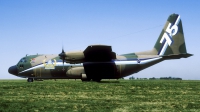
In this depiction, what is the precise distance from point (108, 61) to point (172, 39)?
7.91 m

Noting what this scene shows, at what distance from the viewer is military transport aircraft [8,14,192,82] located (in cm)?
2642

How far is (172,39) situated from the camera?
27.5m

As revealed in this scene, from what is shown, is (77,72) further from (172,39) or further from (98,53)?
(172,39)

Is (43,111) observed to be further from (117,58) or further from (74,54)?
(117,58)

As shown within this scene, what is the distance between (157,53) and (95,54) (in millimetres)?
7760

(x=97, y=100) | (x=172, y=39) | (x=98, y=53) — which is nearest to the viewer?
(x=97, y=100)

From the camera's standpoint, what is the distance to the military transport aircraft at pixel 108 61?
26422 millimetres

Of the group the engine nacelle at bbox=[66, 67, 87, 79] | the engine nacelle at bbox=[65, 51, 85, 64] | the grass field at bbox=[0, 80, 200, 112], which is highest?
the engine nacelle at bbox=[65, 51, 85, 64]

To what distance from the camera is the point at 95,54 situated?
2592 centimetres

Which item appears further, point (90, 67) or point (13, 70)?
point (13, 70)

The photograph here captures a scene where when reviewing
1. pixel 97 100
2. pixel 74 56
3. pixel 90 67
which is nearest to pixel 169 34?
pixel 90 67

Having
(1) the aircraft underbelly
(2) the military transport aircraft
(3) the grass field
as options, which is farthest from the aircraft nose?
(3) the grass field

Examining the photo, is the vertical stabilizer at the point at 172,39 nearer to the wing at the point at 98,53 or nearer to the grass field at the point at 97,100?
the wing at the point at 98,53

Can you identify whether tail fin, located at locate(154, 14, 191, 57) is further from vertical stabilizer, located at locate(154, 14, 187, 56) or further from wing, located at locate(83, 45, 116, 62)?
wing, located at locate(83, 45, 116, 62)
